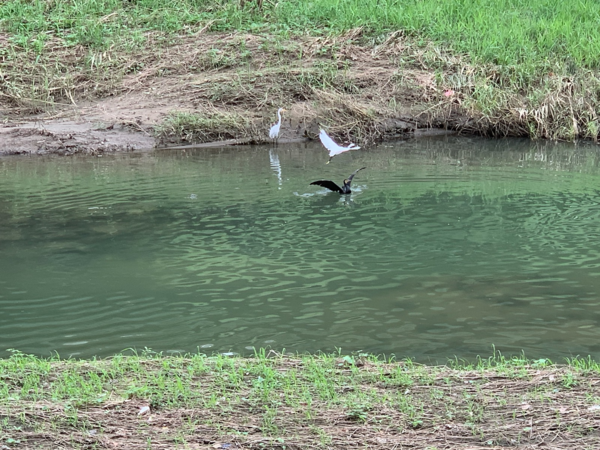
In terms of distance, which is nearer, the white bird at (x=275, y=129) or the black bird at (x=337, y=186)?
the black bird at (x=337, y=186)

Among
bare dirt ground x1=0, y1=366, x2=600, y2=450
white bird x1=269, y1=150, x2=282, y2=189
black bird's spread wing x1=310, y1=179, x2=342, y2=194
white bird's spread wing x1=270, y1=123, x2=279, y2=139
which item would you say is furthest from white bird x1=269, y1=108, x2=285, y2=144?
bare dirt ground x1=0, y1=366, x2=600, y2=450

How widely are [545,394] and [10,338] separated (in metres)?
3.43

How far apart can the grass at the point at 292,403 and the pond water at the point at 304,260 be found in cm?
83

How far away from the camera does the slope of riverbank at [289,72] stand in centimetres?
1421

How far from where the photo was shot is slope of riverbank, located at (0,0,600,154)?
46.6 ft

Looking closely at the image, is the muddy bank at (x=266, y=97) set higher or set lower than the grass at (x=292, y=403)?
higher

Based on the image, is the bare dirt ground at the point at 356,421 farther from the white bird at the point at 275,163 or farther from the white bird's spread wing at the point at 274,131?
the white bird's spread wing at the point at 274,131

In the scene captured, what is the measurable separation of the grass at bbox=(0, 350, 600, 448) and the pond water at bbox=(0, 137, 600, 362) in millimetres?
832

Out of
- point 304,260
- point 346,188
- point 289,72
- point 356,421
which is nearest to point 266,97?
point 289,72

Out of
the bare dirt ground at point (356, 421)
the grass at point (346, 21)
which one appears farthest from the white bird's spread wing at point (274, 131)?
the bare dirt ground at point (356, 421)

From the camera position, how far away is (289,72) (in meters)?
15.3

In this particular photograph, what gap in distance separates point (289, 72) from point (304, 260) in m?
8.98

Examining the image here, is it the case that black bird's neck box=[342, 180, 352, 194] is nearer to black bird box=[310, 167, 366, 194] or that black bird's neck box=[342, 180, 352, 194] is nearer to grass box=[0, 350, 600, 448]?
black bird box=[310, 167, 366, 194]

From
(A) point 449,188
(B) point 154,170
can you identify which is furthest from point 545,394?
(B) point 154,170
